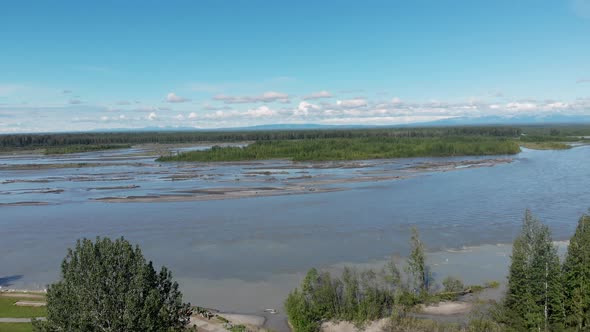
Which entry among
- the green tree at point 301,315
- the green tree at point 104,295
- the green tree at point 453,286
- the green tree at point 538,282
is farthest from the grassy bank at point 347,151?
the green tree at point 104,295

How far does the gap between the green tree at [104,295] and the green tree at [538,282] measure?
11533mm

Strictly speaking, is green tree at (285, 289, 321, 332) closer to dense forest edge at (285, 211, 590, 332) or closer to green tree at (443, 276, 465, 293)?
dense forest edge at (285, 211, 590, 332)

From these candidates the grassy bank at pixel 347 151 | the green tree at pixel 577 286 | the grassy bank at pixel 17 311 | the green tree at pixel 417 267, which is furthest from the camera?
the grassy bank at pixel 347 151

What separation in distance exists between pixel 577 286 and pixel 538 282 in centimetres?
157

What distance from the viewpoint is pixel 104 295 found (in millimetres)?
12719

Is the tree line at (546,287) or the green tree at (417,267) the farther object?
the green tree at (417,267)

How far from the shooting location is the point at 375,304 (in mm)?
18734

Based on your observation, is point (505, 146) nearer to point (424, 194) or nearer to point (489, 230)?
point (424, 194)

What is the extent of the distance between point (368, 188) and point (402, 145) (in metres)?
52.8

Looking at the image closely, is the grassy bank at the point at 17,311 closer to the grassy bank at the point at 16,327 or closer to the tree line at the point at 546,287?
the grassy bank at the point at 16,327

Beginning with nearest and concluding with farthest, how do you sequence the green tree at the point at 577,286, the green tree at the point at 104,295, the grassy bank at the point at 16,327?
the green tree at the point at 104,295, the green tree at the point at 577,286, the grassy bank at the point at 16,327

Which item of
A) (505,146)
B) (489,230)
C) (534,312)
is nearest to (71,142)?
(505,146)

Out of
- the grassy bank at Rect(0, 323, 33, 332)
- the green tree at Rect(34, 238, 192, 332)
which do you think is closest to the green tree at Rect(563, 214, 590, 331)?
the green tree at Rect(34, 238, 192, 332)

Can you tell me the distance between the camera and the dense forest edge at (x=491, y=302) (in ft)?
51.4
